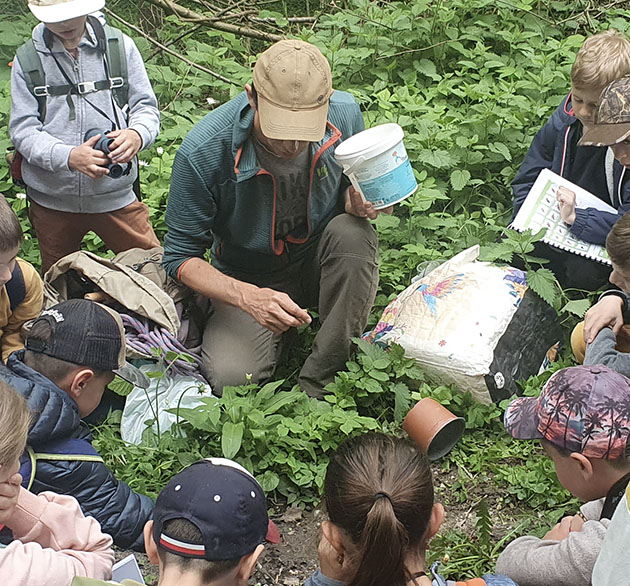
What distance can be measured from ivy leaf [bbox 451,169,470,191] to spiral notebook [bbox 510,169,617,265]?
1.88ft

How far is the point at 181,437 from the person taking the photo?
313cm

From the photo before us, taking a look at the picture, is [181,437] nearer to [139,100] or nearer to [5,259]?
[5,259]

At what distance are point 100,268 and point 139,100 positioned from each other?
2.69 feet

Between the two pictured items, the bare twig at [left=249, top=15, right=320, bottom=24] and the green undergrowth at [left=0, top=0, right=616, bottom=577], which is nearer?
the green undergrowth at [left=0, top=0, right=616, bottom=577]

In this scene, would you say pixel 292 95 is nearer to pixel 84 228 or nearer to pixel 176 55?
pixel 84 228

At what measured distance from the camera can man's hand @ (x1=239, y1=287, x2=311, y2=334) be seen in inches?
124

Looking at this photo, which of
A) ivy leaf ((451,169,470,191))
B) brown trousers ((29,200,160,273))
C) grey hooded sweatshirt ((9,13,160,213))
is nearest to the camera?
grey hooded sweatshirt ((9,13,160,213))

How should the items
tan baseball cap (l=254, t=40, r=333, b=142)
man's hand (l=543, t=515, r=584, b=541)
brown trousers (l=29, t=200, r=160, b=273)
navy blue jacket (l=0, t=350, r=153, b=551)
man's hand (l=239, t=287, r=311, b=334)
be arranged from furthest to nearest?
1. brown trousers (l=29, t=200, r=160, b=273)
2. man's hand (l=239, t=287, r=311, b=334)
3. tan baseball cap (l=254, t=40, r=333, b=142)
4. man's hand (l=543, t=515, r=584, b=541)
5. navy blue jacket (l=0, t=350, r=153, b=551)

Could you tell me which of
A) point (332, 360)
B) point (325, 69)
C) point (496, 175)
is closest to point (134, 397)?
point (332, 360)

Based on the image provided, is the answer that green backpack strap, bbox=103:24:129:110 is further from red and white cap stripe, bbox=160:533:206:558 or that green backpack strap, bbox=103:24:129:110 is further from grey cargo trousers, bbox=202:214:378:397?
red and white cap stripe, bbox=160:533:206:558

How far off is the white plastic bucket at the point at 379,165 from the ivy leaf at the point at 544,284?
0.69m

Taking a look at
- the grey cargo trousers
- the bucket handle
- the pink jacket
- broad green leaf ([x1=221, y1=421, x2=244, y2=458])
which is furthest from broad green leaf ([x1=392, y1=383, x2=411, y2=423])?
the pink jacket

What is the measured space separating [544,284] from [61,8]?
7.28 feet

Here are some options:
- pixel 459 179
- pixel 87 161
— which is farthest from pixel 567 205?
pixel 87 161
